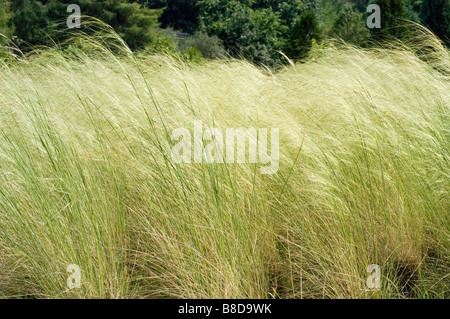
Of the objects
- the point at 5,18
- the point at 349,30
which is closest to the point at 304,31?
the point at 349,30

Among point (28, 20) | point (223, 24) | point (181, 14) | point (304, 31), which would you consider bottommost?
point (181, 14)

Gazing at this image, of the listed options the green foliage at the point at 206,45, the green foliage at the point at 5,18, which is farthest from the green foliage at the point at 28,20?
the green foliage at the point at 206,45

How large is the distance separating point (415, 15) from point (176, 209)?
2150 cm

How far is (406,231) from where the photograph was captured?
7.77 feet

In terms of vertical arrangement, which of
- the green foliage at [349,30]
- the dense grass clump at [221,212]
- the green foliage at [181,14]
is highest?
the dense grass clump at [221,212]

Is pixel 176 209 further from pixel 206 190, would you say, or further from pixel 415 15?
pixel 415 15

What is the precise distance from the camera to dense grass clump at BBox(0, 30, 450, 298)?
2096 millimetres

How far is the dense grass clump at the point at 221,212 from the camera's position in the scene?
6.88ft

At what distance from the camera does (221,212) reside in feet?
7.09

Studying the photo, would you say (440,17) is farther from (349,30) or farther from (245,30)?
(245,30)

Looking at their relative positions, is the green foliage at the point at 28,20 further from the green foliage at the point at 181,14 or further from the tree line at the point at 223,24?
the green foliage at the point at 181,14

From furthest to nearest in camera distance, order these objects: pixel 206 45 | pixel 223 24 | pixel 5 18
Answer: pixel 5 18 → pixel 223 24 → pixel 206 45
